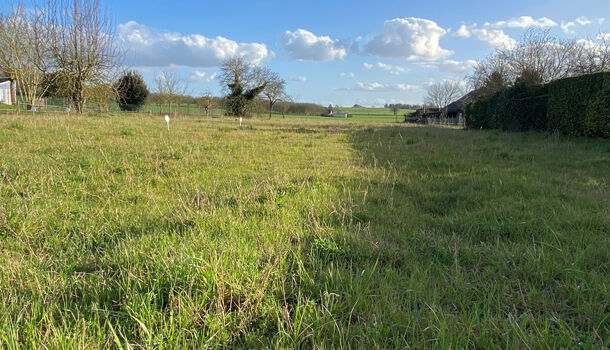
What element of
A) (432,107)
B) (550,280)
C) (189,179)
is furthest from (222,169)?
(432,107)

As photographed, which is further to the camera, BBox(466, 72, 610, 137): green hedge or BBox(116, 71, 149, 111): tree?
BBox(116, 71, 149, 111): tree

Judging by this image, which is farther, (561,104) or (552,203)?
(561,104)

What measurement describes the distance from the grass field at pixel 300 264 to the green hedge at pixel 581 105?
6824mm

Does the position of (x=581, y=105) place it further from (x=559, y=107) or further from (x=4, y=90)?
(x=4, y=90)

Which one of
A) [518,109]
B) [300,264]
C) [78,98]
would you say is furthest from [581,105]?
[78,98]

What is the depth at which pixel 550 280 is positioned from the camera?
2.21 metres

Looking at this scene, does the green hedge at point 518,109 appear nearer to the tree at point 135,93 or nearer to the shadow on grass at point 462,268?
the shadow on grass at point 462,268

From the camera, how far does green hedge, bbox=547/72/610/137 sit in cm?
940

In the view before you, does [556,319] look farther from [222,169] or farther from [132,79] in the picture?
[132,79]

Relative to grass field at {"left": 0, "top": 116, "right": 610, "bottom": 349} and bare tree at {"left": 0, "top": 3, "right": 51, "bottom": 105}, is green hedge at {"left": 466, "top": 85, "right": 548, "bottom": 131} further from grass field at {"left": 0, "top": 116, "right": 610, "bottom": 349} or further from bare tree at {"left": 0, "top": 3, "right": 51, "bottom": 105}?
bare tree at {"left": 0, "top": 3, "right": 51, "bottom": 105}

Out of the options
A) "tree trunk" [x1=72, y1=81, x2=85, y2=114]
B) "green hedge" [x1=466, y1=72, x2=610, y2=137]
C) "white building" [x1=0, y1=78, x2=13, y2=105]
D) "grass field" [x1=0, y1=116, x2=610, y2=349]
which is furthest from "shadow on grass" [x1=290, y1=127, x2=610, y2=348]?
"white building" [x1=0, y1=78, x2=13, y2=105]

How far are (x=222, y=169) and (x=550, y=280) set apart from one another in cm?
510

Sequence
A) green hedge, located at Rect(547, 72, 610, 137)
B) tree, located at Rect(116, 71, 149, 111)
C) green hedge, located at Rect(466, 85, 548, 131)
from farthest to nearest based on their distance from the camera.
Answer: tree, located at Rect(116, 71, 149, 111) → green hedge, located at Rect(466, 85, 548, 131) → green hedge, located at Rect(547, 72, 610, 137)

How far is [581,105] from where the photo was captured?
10.3m
